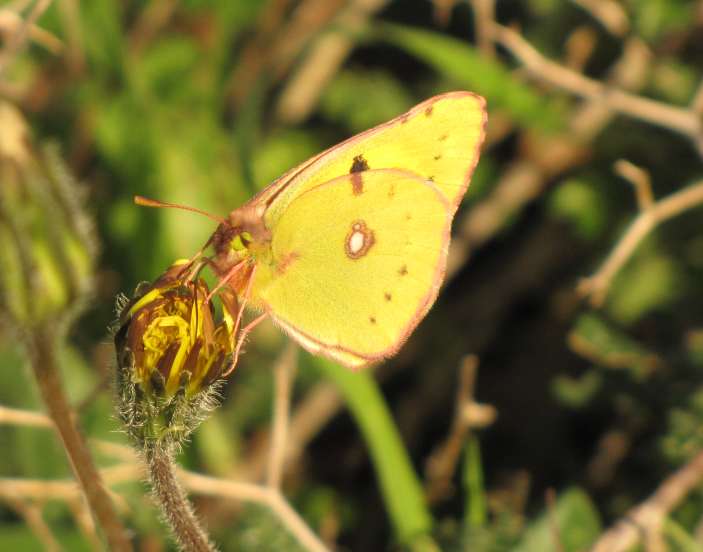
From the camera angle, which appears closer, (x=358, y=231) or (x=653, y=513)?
(x=358, y=231)

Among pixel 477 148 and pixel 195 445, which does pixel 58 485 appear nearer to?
pixel 195 445

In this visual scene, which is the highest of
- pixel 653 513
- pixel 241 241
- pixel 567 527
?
pixel 241 241

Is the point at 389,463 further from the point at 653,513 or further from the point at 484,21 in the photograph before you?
the point at 484,21

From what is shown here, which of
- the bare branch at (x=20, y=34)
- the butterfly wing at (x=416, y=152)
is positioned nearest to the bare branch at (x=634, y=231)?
the butterfly wing at (x=416, y=152)

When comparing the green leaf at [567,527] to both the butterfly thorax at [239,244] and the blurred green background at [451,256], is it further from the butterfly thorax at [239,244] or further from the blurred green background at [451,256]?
the butterfly thorax at [239,244]

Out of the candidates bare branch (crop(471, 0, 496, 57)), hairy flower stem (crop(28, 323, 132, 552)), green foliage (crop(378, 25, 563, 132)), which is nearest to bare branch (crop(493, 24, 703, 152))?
bare branch (crop(471, 0, 496, 57))

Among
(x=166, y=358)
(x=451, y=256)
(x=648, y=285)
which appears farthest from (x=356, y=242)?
(x=451, y=256)
